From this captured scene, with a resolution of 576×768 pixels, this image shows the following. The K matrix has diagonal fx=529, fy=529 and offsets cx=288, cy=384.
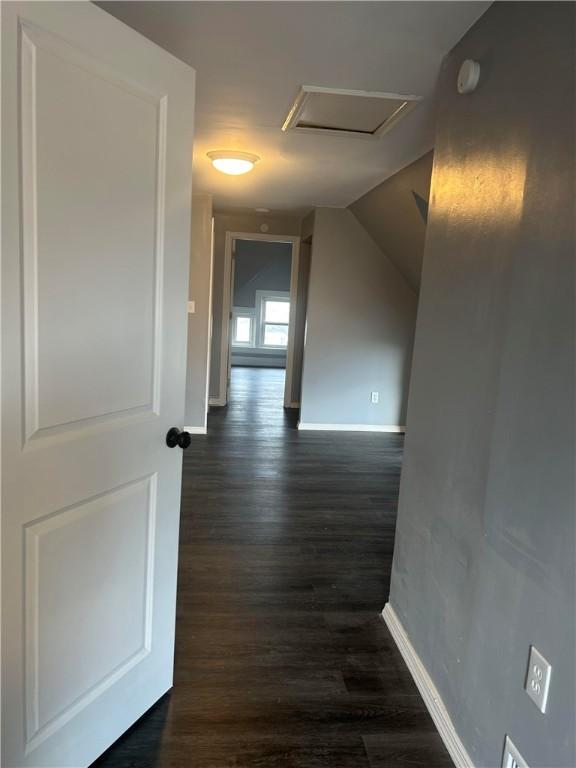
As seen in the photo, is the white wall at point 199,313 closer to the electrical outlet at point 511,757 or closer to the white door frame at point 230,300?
the white door frame at point 230,300

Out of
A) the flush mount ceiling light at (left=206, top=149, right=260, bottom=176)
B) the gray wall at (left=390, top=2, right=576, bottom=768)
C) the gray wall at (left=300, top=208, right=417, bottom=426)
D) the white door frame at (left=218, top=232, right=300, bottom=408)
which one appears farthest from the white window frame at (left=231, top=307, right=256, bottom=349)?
the gray wall at (left=390, top=2, right=576, bottom=768)

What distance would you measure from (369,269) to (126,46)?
4.39m

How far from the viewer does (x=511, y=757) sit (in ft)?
4.38

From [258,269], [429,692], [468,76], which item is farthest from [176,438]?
[258,269]

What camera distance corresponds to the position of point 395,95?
7.43 ft

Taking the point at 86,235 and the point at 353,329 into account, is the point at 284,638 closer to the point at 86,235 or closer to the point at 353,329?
the point at 86,235

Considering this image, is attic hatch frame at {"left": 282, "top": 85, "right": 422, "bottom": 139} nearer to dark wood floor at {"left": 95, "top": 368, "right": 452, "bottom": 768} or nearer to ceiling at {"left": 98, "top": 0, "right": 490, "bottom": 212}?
ceiling at {"left": 98, "top": 0, "right": 490, "bottom": 212}

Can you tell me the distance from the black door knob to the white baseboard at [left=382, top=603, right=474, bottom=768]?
120 cm

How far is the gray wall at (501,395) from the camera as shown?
3.92ft

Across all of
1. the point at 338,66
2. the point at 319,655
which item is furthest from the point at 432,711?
the point at 338,66

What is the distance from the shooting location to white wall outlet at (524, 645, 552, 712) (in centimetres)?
120

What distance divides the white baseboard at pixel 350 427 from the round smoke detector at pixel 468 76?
417 centimetres

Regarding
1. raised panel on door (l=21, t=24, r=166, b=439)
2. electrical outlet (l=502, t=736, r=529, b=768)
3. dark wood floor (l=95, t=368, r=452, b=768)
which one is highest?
raised panel on door (l=21, t=24, r=166, b=439)

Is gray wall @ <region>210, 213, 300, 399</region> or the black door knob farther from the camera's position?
gray wall @ <region>210, 213, 300, 399</region>
